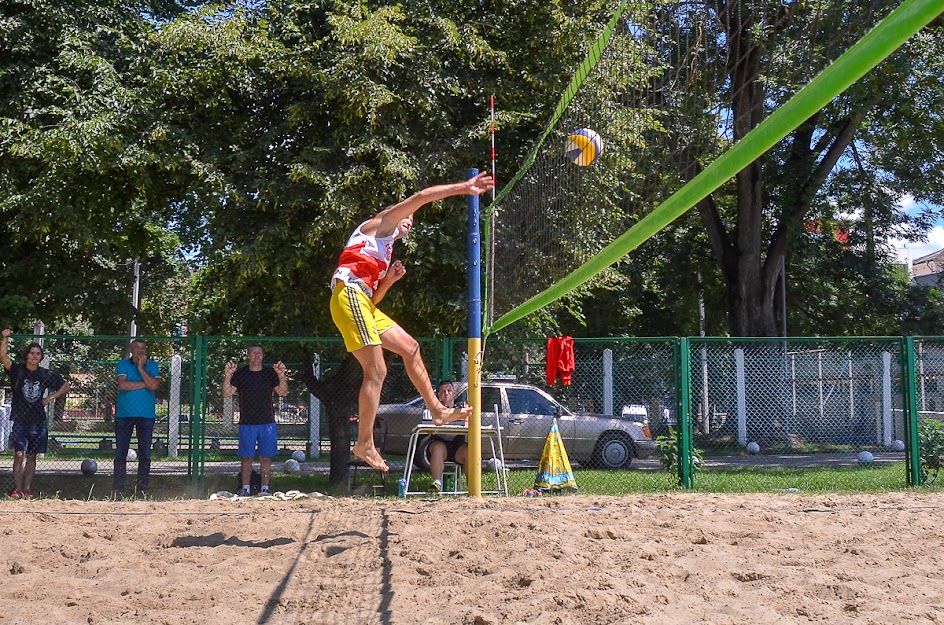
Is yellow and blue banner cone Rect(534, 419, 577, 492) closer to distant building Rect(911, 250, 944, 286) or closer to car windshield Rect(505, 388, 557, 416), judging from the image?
car windshield Rect(505, 388, 557, 416)

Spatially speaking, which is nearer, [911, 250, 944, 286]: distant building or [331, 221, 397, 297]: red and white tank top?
[331, 221, 397, 297]: red and white tank top

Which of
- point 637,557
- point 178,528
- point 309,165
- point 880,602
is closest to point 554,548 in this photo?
point 637,557

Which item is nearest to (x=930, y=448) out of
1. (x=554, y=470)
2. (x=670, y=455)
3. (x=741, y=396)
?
(x=741, y=396)

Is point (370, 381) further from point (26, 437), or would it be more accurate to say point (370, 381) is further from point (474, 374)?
point (26, 437)

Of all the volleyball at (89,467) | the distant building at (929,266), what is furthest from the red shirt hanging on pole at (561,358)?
the distant building at (929,266)

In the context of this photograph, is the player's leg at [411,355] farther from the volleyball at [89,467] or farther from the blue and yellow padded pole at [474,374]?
the volleyball at [89,467]

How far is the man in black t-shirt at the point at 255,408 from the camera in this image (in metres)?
8.87

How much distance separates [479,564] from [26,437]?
18.9 ft

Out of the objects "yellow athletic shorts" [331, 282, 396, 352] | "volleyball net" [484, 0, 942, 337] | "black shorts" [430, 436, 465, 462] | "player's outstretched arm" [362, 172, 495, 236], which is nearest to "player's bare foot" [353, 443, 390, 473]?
"yellow athletic shorts" [331, 282, 396, 352]

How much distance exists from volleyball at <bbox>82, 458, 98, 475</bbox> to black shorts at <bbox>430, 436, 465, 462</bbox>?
4.73 meters

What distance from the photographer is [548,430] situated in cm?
1068

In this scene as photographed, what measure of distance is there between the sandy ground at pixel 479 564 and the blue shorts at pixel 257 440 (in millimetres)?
1967

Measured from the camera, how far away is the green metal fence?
9617 mm

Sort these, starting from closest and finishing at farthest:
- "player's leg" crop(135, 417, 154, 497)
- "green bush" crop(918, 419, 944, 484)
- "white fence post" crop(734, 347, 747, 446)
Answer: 1. "player's leg" crop(135, 417, 154, 497)
2. "green bush" crop(918, 419, 944, 484)
3. "white fence post" crop(734, 347, 747, 446)
